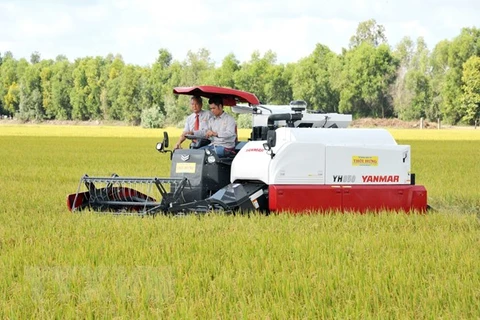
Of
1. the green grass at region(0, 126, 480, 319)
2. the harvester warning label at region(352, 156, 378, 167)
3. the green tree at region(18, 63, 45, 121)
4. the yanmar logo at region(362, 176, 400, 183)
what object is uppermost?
the harvester warning label at region(352, 156, 378, 167)

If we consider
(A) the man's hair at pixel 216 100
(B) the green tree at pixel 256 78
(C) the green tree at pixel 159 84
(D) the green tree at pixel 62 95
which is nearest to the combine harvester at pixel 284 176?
(A) the man's hair at pixel 216 100

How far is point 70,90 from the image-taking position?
156875 millimetres

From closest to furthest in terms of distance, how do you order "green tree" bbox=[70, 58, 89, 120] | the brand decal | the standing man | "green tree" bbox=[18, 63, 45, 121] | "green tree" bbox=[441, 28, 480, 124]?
the brand decal
the standing man
"green tree" bbox=[441, 28, 480, 124]
"green tree" bbox=[70, 58, 89, 120]
"green tree" bbox=[18, 63, 45, 121]

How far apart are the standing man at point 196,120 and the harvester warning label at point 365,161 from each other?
2.19 meters

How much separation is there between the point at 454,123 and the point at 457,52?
11.2 m

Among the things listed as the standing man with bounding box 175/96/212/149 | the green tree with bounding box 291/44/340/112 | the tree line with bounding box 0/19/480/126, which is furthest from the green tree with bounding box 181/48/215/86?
the standing man with bounding box 175/96/212/149

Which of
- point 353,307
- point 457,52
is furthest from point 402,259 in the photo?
point 457,52

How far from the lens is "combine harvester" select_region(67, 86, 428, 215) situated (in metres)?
12.1

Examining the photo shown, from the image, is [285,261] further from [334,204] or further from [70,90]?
[70,90]

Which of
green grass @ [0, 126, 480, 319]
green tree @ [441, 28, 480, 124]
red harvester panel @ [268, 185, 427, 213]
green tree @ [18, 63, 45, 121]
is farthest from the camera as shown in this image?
green tree @ [18, 63, 45, 121]

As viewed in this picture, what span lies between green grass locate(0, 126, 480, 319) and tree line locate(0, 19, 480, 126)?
96.1 m

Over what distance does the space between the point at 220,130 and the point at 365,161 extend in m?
2.09

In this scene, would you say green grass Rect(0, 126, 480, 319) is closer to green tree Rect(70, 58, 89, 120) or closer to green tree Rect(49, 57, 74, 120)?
green tree Rect(70, 58, 89, 120)

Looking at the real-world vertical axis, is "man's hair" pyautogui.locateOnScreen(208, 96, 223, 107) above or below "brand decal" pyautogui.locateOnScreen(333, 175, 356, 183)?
above
